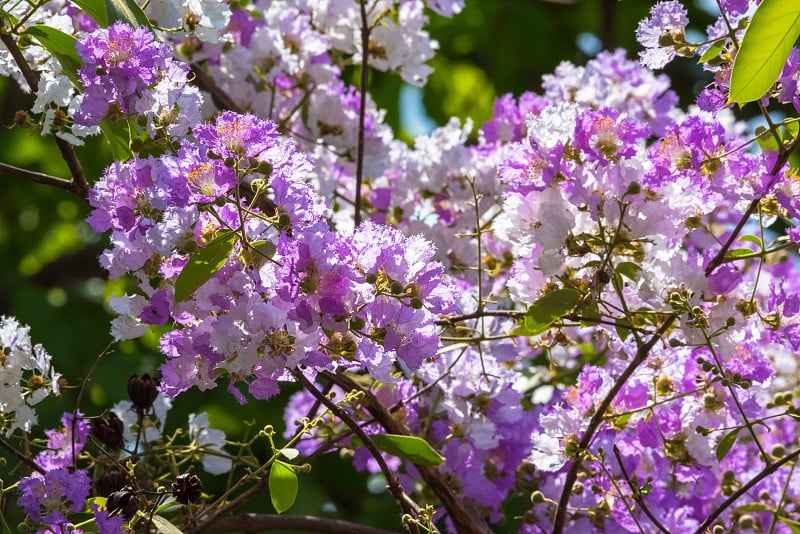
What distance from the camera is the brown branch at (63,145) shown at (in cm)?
121

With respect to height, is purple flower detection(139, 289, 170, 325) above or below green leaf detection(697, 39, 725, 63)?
below

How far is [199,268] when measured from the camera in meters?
0.98

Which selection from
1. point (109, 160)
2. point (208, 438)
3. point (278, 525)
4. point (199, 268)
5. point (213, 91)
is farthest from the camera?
point (109, 160)

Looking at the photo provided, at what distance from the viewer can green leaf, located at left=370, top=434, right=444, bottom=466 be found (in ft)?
3.76

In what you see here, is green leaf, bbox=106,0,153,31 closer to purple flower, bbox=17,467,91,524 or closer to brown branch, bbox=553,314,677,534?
purple flower, bbox=17,467,91,524

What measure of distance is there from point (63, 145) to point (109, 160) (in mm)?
1630

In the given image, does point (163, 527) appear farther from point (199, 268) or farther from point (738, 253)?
point (738, 253)

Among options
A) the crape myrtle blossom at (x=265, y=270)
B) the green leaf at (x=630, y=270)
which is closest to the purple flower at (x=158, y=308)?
the crape myrtle blossom at (x=265, y=270)

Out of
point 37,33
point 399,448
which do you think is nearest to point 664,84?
point 399,448

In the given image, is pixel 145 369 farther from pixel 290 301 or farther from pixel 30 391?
pixel 290 301

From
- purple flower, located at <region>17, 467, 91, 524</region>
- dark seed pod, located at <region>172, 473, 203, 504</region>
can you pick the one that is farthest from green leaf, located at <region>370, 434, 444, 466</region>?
purple flower, located at <region>17, 467, 91, 524</region>

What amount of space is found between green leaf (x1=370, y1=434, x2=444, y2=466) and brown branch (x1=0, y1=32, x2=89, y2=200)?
1.52 ft

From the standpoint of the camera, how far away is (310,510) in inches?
91.3

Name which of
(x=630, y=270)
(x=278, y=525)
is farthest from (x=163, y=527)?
(x=630, y=270)
